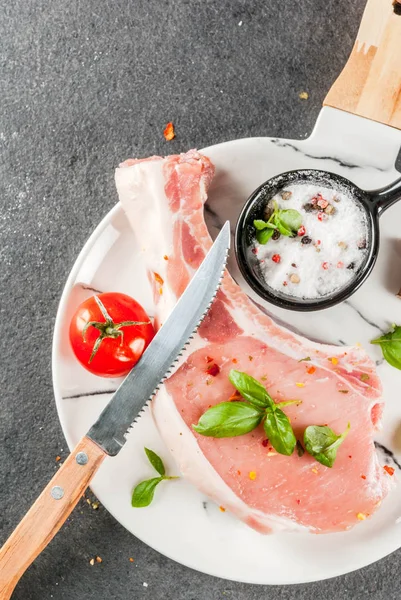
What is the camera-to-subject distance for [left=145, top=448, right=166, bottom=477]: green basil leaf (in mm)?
1597

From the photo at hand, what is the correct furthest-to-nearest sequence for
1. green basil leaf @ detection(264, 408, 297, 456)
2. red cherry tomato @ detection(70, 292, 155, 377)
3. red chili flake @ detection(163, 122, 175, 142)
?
1. red chili flake @ detection(163, 122, 175, 142)
2. red cherry tomato @ detection(70, 292, 155, 377)
3. green basil leaf @ detection(264, 408, 297, 456)

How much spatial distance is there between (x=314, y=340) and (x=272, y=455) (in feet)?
1.10

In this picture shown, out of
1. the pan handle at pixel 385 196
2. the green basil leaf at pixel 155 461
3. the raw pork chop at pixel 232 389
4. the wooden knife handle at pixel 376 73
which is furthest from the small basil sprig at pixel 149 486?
the wooden knife handle at pixel 376 73

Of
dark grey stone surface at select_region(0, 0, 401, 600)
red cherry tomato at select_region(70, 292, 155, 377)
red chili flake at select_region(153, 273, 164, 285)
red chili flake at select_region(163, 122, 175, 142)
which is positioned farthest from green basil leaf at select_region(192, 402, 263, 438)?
red chili flake at select_region(163, 122, 175, 142)

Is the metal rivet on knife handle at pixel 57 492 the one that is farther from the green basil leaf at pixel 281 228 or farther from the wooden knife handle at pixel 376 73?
the wooden knife handle at pixel 376 73

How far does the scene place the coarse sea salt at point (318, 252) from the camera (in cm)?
146

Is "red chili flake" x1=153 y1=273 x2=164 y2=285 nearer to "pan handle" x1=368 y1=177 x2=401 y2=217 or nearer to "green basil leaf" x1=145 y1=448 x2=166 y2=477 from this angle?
"green basil leaf" x1=145 y1=448 x2=166 y2=477

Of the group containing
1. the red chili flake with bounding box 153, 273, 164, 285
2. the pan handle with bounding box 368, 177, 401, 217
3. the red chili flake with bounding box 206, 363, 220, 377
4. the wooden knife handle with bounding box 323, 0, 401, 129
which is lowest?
the red chili flake with bounding box 206, 363, 220, 377

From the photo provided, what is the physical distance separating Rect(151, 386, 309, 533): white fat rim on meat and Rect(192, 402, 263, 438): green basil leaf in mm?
87

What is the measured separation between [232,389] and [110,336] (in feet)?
1.04

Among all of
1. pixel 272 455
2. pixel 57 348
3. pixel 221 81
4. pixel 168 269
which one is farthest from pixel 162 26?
pixel 272 455

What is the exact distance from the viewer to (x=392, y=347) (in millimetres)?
1562

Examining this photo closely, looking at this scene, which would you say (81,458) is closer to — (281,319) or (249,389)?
(249,389)

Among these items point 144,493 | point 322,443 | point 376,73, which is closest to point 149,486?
point 144,493
